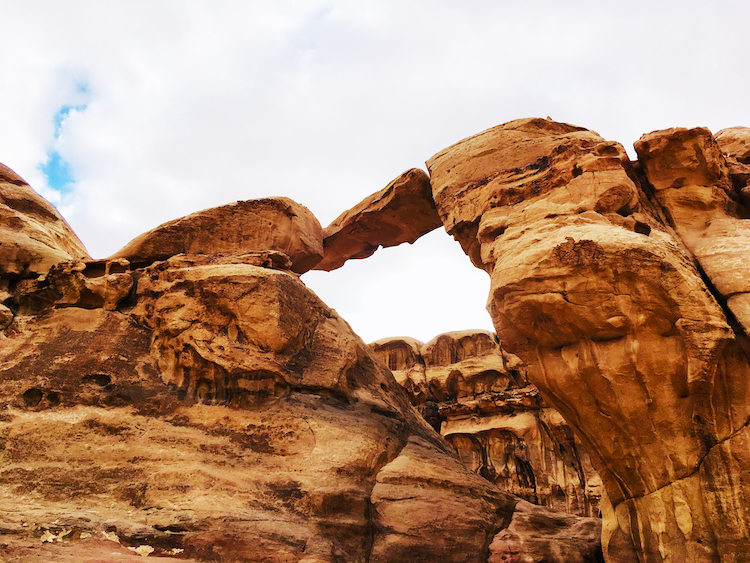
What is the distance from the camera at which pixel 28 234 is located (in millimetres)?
10516

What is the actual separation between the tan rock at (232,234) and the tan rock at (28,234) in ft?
4.16

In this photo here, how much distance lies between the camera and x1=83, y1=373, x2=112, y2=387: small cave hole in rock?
299 inches

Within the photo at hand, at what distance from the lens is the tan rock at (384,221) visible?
12391 mm

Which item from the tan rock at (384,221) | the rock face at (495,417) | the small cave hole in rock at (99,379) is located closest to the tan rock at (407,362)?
the rock face at (495,417)

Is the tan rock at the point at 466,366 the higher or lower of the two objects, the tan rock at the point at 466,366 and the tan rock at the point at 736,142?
the lower

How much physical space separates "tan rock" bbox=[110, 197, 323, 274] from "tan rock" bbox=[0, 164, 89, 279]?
1269 millimetres

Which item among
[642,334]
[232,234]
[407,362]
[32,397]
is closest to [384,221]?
[232,234]

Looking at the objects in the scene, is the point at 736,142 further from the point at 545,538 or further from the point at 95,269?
the point at 95,269

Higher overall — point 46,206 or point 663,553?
point 46,206

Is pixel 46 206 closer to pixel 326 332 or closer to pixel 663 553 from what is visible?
pixel 326 332

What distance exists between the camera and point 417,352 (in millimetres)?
22484

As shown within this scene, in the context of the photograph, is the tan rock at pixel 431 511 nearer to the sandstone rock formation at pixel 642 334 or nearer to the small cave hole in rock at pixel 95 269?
the sandstone rock formation at pixel 642 334

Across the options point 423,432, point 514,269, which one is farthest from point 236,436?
point 514,269

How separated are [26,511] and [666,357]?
295 inches
